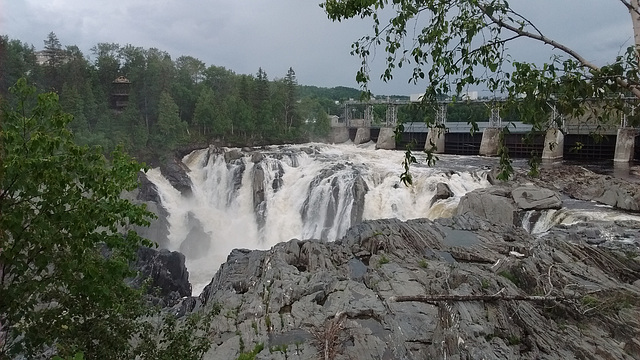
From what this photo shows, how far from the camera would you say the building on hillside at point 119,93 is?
45.6 meters

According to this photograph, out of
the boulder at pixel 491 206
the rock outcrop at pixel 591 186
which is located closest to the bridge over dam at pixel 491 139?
the rock outcrop at pixel 591 186

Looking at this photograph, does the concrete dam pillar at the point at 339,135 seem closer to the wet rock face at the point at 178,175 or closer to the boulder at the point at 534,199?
the wet rock face at the point at 178,175

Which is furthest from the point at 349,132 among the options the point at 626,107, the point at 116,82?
the point at 626,107

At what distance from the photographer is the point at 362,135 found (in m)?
53.1

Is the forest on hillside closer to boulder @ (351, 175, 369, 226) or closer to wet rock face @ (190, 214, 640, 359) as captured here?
boulder @ (351, 175, 369, 226)

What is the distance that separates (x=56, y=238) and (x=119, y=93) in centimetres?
4465

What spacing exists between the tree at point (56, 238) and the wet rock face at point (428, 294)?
9.51 ft

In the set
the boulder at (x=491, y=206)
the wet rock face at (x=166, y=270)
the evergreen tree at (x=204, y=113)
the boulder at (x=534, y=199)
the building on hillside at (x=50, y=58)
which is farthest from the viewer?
the evergreen tree at (x=204, y=113)

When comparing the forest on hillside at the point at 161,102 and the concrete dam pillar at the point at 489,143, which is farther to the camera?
the concrete dam pillar at the point at 489,143

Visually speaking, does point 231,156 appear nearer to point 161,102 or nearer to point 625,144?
point 161,102

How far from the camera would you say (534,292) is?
37.4ft

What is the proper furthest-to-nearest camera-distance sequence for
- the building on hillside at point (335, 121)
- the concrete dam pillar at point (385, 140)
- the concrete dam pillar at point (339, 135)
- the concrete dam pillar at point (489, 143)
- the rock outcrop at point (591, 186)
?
the building on hillside at point (335, 121) → the concrete dam pillar at point (339, 135) → the concrete dam pillar at point (385, 140) → the concrete dam pillar at point (489, 143) → the rock outcrop at point (591, 186)

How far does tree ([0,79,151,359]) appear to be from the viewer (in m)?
5.12

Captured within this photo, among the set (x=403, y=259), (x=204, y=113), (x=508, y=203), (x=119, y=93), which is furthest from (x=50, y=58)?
(x=508, y=203)
